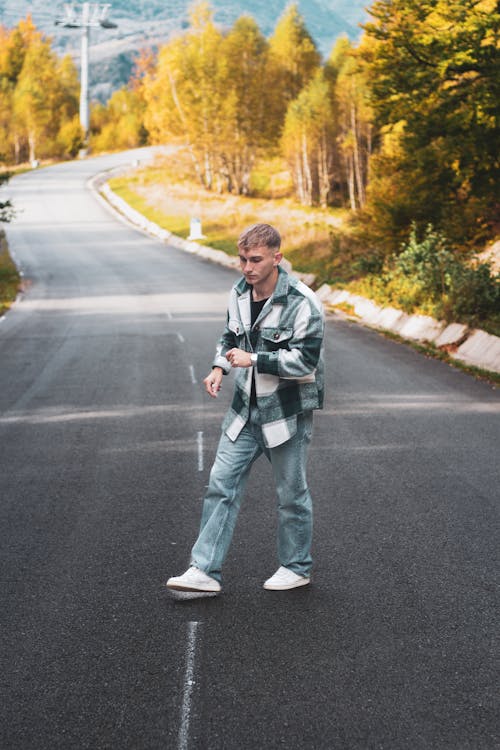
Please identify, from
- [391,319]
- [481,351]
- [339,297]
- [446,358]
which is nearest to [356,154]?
[339,297]

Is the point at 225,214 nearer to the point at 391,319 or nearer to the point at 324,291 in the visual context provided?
the point at 324,291

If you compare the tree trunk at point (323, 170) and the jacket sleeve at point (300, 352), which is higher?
the tree trunk at point (323, 170)

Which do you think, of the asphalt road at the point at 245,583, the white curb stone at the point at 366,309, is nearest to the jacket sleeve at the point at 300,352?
the asphalt road at the point at 245,583

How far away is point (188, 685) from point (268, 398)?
1.71m

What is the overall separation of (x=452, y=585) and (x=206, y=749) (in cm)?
251

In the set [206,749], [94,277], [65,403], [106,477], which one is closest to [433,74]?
[65,403]

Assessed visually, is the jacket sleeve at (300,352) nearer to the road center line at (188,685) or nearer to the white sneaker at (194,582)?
the white sneaker at (194,582)

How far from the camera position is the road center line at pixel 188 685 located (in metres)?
4.16

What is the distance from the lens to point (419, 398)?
13.3m

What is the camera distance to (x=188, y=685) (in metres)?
4.64

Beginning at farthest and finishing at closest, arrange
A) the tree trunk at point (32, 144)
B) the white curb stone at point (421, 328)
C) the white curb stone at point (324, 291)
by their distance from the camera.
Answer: the tree trunk at point (32, 144)
the white curb stone at point (324, 291)
the white curb stone at point (421, 328)

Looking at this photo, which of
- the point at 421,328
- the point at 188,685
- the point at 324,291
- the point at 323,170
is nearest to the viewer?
the point at 188,685

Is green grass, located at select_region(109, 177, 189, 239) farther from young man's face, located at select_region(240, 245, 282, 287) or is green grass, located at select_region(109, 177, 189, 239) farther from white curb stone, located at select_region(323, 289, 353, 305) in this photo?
young man's face, located at select_region(240, 245, 282, 287)

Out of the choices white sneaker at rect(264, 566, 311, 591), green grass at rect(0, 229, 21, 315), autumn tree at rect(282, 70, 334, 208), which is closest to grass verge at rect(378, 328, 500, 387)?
white sneaker at rect(264, 566, 311, 591)
